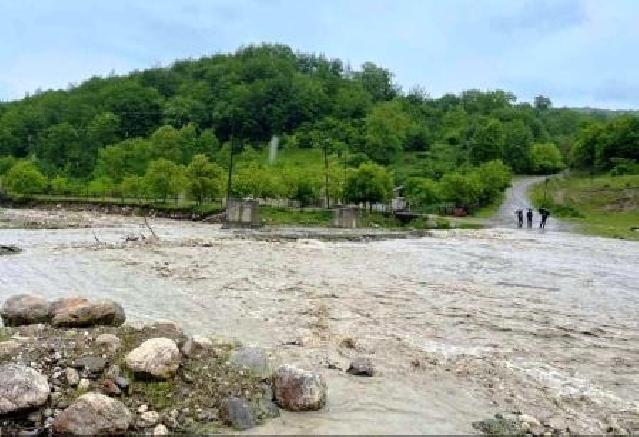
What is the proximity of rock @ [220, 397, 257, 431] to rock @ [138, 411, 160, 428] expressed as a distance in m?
0.98

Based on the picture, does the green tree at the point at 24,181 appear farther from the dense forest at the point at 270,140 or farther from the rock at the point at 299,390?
the rock at the point at 299,390

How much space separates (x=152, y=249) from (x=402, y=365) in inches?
1145

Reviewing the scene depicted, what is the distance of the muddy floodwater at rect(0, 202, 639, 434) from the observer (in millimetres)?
11672

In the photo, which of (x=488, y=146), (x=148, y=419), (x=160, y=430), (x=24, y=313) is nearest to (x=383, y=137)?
(x=488, y=146)

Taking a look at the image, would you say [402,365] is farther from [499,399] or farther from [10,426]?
[10,426]

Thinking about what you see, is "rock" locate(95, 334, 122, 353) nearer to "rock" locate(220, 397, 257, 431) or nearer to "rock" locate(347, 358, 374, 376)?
"rock" locate(220, 397, 257, 431)

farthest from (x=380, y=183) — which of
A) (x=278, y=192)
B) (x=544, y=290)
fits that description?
(x=544, y=290)

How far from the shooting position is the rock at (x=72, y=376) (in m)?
10.6

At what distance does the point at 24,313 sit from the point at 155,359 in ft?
14.9

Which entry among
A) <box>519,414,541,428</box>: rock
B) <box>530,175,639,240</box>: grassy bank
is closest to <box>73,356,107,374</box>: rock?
<box>519,414,541,428</box>: rock

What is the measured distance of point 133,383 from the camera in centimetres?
1085

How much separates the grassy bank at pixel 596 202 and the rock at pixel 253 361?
63082 millimetres

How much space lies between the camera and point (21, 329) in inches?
516

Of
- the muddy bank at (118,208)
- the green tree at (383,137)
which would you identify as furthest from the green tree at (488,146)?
the muddy bank at (118,208)
